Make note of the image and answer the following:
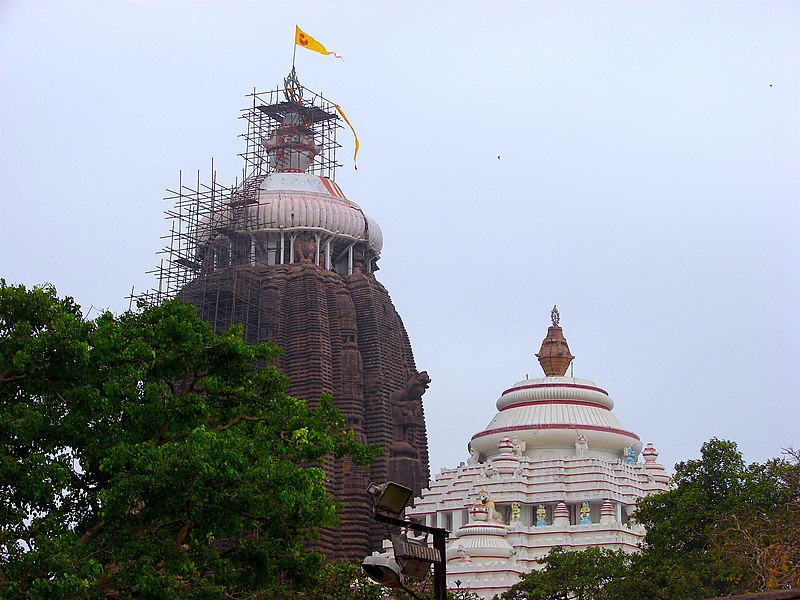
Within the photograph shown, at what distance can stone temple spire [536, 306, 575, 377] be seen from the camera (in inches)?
3118

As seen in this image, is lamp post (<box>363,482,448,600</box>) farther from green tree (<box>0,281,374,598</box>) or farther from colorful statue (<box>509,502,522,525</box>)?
colorful statue (<box>509,502,522,525</box>)

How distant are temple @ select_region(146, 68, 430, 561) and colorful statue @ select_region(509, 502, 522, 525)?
6.75 meters

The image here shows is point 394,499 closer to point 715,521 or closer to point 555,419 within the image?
point 715,521

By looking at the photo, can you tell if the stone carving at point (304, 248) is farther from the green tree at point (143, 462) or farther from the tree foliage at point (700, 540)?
the green tree at point (143, 462)

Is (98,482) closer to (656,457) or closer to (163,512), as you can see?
(163,512)

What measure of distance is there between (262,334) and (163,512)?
138ft

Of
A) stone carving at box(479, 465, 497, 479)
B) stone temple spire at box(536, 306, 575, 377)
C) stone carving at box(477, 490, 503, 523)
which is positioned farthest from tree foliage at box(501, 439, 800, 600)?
stone temple spire at box(536, 306, 575, 377)

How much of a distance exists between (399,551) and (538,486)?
48.3 m

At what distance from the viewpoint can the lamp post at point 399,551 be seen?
19703 mm

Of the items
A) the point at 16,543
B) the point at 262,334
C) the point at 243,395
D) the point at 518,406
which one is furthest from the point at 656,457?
the point at 16,543

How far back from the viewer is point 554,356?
79188 mm

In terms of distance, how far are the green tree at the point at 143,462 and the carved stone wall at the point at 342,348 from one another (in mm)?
35679

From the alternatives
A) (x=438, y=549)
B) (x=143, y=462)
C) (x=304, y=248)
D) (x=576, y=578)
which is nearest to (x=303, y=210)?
(x=304, y=248)

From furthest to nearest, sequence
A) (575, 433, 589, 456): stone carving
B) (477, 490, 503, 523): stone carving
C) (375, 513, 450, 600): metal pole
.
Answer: (575, 433, 589, 456): stone carving, (477, 490, 503, 523): stone carving, (375, 513, 450, 600): metal pole
